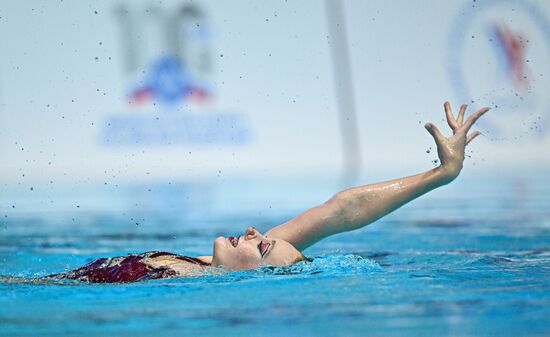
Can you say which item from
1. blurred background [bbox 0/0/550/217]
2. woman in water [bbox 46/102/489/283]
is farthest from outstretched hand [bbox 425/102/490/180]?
blurred background [bbox 0/0/550/217]

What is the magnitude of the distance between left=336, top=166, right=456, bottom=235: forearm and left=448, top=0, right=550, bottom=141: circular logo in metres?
5.47

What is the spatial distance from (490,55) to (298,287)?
21.9 feet

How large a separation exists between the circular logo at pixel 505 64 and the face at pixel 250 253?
5.98 metres

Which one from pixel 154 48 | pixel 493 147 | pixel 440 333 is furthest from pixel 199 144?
pixel 440 333

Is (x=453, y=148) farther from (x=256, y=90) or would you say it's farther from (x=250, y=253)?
(x=256, y=90)

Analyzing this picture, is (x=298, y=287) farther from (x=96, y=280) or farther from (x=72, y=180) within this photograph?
(x=72, y=180)

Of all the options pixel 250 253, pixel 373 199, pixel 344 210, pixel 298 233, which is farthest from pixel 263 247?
pixel 373 199

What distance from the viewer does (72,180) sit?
33.7 ft

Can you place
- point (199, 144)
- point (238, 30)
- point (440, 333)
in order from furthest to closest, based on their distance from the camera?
point (238, 30), point (199, 144), point (440, 333)

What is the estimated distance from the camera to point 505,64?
31.3 feet

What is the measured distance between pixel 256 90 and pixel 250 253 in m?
6.30

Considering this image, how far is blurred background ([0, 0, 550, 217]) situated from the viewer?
939cm

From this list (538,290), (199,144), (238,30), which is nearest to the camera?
(538,290)

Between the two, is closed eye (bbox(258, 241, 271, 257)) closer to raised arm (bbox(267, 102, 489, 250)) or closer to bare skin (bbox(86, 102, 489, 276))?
bare skin (bbox(86, 102, 489, 276))
